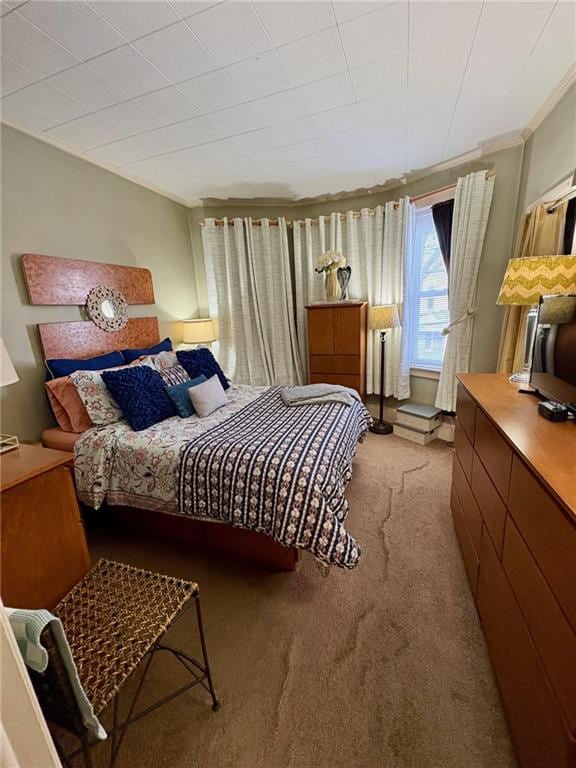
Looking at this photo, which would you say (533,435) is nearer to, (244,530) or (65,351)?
(244,530)

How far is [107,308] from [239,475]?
1.98 m

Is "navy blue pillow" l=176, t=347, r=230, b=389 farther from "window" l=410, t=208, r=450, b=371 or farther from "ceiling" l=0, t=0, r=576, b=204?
"window" l=410, t=208, r=450, b=371

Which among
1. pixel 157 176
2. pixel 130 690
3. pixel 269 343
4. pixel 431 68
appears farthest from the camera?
pixel 269 343

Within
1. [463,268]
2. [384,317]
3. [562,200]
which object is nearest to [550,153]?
[562,200]

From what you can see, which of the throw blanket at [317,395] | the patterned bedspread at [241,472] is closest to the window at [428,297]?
the throw blanket at [317,395]

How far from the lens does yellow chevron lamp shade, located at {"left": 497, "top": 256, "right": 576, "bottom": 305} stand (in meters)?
1.60

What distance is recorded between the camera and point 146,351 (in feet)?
9.61

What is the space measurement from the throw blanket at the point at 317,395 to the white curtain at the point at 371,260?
45.2 inches

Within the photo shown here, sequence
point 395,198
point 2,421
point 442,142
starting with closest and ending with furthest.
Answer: point 2,421 < point 442,142 < point 395,198

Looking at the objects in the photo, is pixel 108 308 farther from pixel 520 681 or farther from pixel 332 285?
pixel 520 681

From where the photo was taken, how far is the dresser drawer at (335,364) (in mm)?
3475

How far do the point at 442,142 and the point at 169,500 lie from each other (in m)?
3.27

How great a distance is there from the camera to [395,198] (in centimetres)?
336

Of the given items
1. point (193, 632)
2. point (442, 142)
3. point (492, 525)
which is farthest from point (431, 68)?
point (193, 632)
